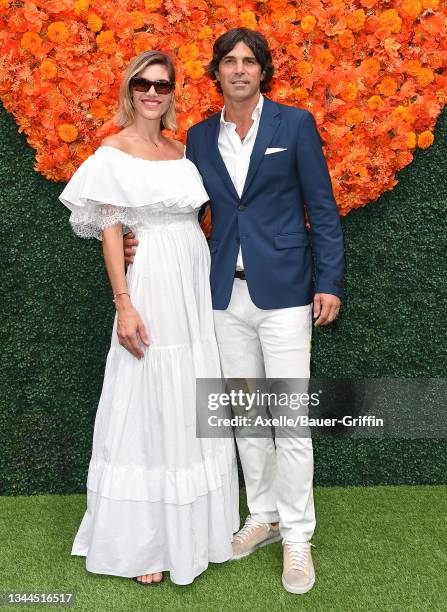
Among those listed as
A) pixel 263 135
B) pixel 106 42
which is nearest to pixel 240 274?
pixel 263 135

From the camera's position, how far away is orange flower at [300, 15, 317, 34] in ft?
10.5

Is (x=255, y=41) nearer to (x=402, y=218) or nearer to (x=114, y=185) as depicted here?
(x=114, y=185)

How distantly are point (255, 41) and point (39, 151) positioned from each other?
131cm

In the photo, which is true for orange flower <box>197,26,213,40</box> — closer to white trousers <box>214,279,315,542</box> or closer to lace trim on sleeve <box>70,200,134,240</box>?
lace trim on sleeve <box>70,200,134,240</box>

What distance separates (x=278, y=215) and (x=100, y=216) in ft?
2.47

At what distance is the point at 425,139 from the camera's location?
11.1 ft

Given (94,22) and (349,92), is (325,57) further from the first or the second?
(94,22)

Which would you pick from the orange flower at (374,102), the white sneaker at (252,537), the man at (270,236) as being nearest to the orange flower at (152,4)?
the man at (270,236)

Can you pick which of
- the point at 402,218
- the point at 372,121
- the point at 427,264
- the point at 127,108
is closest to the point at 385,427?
the point at 427,264

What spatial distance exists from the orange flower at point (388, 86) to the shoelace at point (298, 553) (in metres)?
2.25

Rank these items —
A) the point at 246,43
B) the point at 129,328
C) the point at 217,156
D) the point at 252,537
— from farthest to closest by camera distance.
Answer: the point at 252,537, the point at 217,156, the point at 246,43, the point at 129,328

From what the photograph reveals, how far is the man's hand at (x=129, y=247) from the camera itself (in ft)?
8.85

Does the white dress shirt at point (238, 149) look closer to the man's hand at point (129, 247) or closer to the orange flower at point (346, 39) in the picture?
the man's hand at point (129, 247)

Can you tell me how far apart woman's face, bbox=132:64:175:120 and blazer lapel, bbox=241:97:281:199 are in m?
0.42
